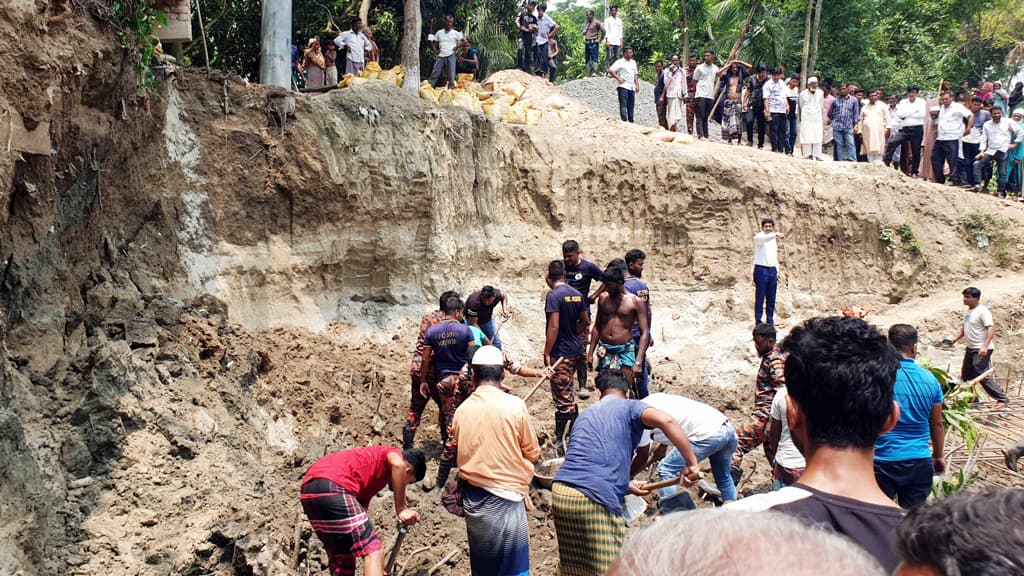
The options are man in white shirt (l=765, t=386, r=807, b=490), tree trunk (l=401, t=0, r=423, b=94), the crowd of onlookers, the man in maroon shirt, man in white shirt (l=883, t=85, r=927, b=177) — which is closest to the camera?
man in white shirt (l=765, t=386, r=807, b=490)

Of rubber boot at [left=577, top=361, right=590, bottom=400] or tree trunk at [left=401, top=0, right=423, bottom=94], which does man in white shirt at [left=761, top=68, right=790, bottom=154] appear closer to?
tree trunk at [left=401, top=0, right=423, bottom=94]

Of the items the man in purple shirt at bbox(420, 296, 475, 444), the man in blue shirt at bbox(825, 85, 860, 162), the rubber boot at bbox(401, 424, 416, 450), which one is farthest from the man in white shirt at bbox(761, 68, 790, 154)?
the rubber boot at bbox(401, 424, 416, 450)

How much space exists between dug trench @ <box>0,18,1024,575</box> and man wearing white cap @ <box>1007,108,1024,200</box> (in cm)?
117

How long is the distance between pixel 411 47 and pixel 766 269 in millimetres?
7133

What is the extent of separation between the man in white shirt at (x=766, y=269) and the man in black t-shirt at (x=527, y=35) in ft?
28.9

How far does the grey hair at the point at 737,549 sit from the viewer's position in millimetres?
1284

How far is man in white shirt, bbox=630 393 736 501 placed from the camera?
6.18 metres

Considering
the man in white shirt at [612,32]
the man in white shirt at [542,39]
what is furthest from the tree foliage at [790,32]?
the man in white shirt at [612,32]

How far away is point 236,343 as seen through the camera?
8.84 meters

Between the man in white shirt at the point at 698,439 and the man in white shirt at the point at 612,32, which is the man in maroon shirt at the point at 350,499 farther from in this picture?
the man in white shirt at the point at 612,32

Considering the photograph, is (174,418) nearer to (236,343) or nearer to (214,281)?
(236,343)

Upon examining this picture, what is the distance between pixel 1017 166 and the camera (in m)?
16.6

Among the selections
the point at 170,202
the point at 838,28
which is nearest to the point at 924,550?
the point at 170,202

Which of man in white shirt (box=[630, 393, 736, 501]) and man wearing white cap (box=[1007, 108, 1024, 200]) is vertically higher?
man wearing white cap (box=[1007, 108, 1024, 200])
